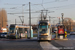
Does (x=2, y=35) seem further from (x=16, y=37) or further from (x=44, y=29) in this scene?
(x=44, y=29)

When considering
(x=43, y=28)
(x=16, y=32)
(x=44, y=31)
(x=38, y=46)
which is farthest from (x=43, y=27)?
(x=16, y=32)

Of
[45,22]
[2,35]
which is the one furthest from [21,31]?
[45,22]

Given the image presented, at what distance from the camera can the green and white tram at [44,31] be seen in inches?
1151

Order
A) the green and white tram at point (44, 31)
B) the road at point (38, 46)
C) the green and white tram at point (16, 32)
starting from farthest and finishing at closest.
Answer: the green and white tram at point (16, 32) → the green and white tram at point (44, 31) → the road at point (38, 46)

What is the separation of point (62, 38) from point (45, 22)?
24.9ft

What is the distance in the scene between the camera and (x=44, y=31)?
96.7 feet

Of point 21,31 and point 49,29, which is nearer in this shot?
point 49,29

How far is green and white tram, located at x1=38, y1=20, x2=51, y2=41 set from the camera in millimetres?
29234

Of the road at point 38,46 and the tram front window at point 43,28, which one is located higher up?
the tram front window at point 43,28

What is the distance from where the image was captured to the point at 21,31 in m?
42.1

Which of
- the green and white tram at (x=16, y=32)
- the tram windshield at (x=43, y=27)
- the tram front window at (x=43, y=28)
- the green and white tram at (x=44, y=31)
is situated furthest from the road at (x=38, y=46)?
the green and white tram at (x=16, y=32)

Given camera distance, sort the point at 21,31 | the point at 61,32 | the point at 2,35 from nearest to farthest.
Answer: the point at 61,32
the point at 21,31
the point at 2,35

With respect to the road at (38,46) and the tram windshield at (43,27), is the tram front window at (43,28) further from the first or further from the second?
the road at (38,46)

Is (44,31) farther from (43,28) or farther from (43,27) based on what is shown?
(43,27)
